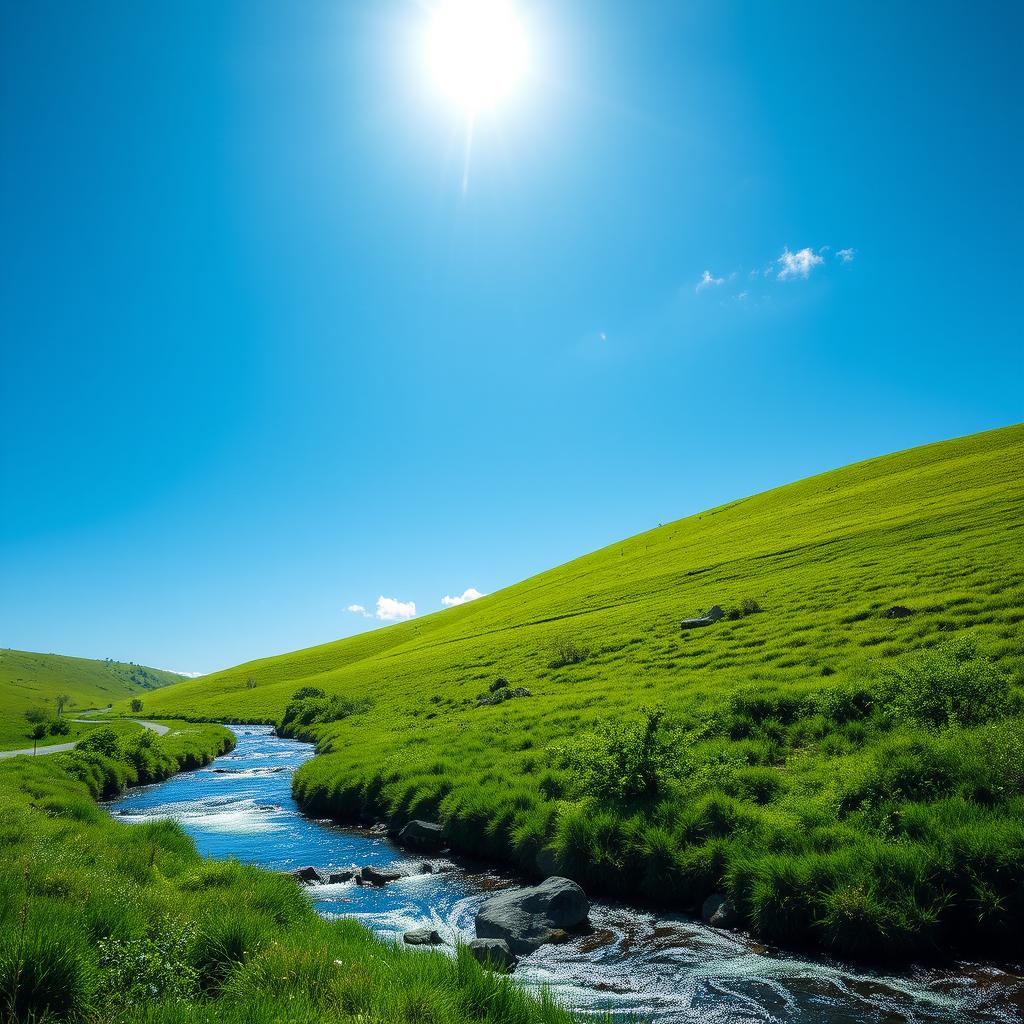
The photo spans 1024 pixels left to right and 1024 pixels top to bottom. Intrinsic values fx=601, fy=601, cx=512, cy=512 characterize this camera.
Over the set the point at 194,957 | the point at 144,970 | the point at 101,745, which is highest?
the point at 144,970

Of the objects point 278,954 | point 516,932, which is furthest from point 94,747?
point 278,954

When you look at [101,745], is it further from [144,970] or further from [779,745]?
[779,745]

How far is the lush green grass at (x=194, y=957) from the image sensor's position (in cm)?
579

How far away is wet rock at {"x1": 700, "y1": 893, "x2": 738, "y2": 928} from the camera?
1224 cm

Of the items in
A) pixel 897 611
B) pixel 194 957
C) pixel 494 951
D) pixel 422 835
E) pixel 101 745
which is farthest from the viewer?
pixel 101 745

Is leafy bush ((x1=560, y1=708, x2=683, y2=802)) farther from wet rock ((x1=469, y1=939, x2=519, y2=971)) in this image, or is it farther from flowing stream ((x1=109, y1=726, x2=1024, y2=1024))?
wet rock ((x1=469, y1=939, x2=519, y2=971))

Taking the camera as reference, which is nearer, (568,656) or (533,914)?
(533,914)

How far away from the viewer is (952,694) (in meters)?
17.6

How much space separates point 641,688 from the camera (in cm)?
3067

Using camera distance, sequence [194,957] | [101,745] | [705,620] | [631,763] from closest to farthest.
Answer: [194,957], [631,763], [101,745], [705,620]

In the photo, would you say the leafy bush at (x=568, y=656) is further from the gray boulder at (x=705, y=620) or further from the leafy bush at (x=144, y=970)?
the leafy bush at (x=144, y=970)

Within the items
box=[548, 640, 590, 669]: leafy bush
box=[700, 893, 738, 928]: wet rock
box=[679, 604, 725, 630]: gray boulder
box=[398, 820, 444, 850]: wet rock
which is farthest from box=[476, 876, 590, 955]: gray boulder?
box=[679, 604, 725, 630]: gray boulder

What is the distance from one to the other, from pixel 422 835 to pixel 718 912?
35.0ft

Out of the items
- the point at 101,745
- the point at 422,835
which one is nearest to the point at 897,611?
the point at 422,835
